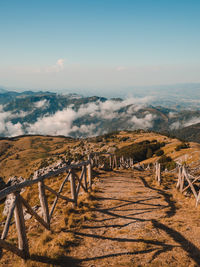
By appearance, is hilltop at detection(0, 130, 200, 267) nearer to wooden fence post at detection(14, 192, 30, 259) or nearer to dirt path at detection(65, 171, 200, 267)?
dirt path at detection(65, 171, 200, 267)

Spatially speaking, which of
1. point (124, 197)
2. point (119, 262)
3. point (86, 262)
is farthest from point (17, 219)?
point (124, 197)

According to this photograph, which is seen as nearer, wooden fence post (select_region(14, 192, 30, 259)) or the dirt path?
wooden fence post (select_region(14, 192, 30, 259))

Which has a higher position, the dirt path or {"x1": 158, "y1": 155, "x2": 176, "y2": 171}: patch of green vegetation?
the dirt path

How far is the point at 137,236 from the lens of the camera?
8.03m

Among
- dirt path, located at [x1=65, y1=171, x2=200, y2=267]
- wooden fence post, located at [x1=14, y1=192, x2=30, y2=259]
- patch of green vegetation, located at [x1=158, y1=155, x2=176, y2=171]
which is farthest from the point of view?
patch of green vegetation, located at [x1=158, y1=155, x2=176, y2=171]

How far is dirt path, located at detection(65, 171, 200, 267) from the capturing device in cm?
649

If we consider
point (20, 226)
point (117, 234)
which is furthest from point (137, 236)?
point (20, 226)

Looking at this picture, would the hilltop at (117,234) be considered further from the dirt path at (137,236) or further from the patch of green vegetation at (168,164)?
the patch of green vegetation at (168,164)

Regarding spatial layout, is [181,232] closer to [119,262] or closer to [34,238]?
[119,262]

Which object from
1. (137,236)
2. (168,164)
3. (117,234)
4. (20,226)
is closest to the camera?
(20,226)

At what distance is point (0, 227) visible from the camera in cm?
1205

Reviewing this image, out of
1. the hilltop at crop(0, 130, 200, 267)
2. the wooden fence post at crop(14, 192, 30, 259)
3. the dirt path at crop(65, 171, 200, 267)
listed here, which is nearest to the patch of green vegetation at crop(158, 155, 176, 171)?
the hilltop at crop(0, 130, 200, 267)

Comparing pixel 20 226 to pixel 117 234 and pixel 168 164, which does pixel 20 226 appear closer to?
pixel 117 234

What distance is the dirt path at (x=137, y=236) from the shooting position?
21.3 feet
